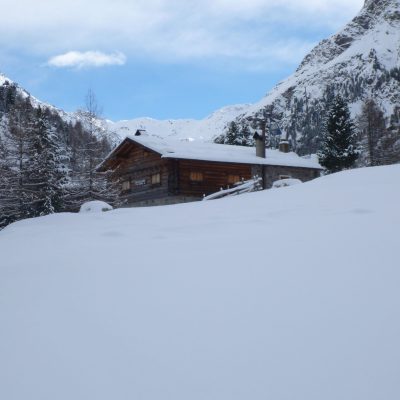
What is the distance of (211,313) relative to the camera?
4.26 metres

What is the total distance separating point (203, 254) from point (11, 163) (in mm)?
27064

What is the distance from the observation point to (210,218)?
8.88 meters

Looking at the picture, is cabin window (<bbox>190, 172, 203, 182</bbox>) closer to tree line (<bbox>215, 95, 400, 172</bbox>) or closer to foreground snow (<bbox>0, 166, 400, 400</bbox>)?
tree line (<bbox>215, 95, 400, 172</bbox>)

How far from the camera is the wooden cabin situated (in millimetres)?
30333

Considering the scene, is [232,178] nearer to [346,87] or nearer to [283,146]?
[283,146]

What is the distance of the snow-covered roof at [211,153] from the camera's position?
30.0 meters

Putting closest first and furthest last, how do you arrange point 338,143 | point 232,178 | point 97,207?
point 97,207
point 232,178
point 338,143

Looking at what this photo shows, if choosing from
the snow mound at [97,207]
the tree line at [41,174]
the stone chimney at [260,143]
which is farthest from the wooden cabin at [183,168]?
the snow mound at [97,207]

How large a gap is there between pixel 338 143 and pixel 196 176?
16.0 m

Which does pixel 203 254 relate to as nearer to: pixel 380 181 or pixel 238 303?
pixel 238 303

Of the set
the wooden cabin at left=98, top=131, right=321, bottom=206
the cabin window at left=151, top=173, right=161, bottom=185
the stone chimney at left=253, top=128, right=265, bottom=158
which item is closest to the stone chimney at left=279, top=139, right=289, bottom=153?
the wooden cabin at left=98, top=131, right=321, bottom=206

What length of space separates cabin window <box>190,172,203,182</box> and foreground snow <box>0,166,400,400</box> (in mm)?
22991

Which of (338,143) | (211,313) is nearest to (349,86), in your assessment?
(338,143)

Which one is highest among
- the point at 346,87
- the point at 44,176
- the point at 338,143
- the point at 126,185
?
the point at 346,87
